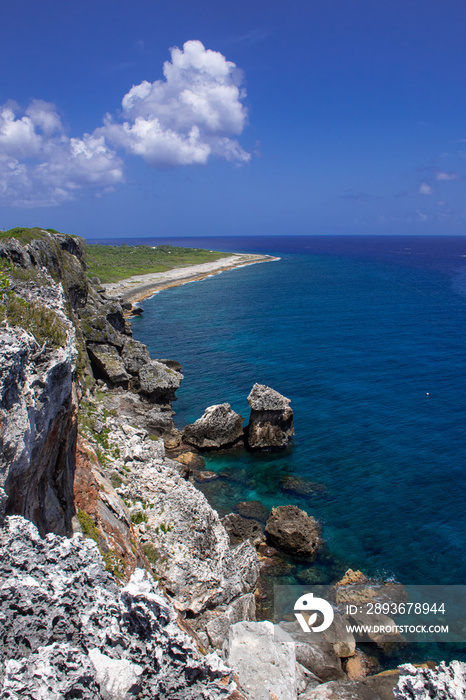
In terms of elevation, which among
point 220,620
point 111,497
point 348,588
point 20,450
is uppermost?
point 20,450

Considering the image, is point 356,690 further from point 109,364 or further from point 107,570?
point 109,364

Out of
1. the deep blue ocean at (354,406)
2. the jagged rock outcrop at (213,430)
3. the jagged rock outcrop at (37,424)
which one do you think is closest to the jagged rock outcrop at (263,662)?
the jagged rock outcrop at (37,424)

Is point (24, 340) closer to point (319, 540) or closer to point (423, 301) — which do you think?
point (319, 540)

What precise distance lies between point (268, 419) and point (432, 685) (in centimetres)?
2960

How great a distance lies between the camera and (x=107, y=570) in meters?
12.5

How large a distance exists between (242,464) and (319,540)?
10.9 metres

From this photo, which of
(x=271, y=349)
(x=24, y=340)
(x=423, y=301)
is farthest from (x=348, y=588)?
(x=423, y=301)

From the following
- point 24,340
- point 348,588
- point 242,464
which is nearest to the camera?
point 24,340

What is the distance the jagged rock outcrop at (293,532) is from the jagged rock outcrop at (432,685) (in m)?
17.1

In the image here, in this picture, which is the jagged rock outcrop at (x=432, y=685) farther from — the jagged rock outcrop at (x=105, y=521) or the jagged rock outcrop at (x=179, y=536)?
the jagged rock outcrop at (x=179, y=536)

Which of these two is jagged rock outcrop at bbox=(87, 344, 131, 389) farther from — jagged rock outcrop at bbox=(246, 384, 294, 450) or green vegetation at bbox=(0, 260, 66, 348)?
green vegetation at bbox=(0, 260, 66, 348)

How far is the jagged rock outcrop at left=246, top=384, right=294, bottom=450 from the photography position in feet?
129

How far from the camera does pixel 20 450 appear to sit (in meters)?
10.4

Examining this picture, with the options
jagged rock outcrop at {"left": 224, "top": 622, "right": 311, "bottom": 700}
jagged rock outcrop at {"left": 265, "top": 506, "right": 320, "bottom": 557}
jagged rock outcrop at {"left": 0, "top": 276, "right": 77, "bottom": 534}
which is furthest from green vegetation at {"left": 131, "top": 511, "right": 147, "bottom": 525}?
jagged rock outcrop at {"left": 265, "top": 506, "right": 320, "bottom": 557}
